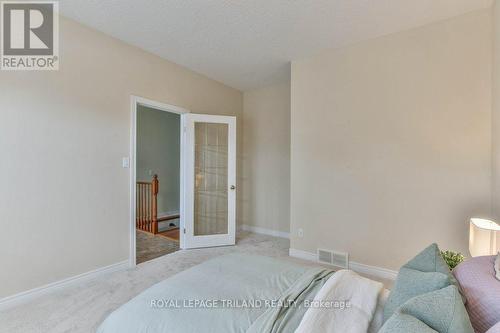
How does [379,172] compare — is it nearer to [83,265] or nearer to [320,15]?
[320,15]

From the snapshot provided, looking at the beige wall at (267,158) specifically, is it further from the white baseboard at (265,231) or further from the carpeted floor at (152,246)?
the carpeted floor at (152,246)

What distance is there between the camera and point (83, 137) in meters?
2.60

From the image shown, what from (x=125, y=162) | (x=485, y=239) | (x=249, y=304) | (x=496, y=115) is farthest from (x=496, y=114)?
(x=125, y=162)

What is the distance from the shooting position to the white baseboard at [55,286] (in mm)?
2113

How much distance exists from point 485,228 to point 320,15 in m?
2.18

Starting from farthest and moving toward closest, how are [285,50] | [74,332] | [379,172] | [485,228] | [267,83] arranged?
[267,83] < [285,50] < [379,172] < [74,332] < [485,228]

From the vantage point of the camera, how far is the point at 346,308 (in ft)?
3.57

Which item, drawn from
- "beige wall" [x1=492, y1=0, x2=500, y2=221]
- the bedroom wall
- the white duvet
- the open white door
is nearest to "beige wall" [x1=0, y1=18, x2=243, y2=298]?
the open white door

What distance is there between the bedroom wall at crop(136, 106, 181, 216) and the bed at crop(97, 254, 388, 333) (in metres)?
4.91

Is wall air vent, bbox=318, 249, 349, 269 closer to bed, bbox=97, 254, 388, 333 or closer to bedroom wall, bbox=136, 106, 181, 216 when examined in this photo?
bed, bbox=97, 254, 388, 333

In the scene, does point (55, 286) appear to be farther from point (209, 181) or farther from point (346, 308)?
point (346, 308)

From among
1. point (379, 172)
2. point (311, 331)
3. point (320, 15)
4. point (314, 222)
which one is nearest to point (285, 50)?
point (320, 15)

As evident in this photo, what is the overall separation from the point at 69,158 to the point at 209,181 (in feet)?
6.44

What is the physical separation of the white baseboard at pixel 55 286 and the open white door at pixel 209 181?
40.1 inches
